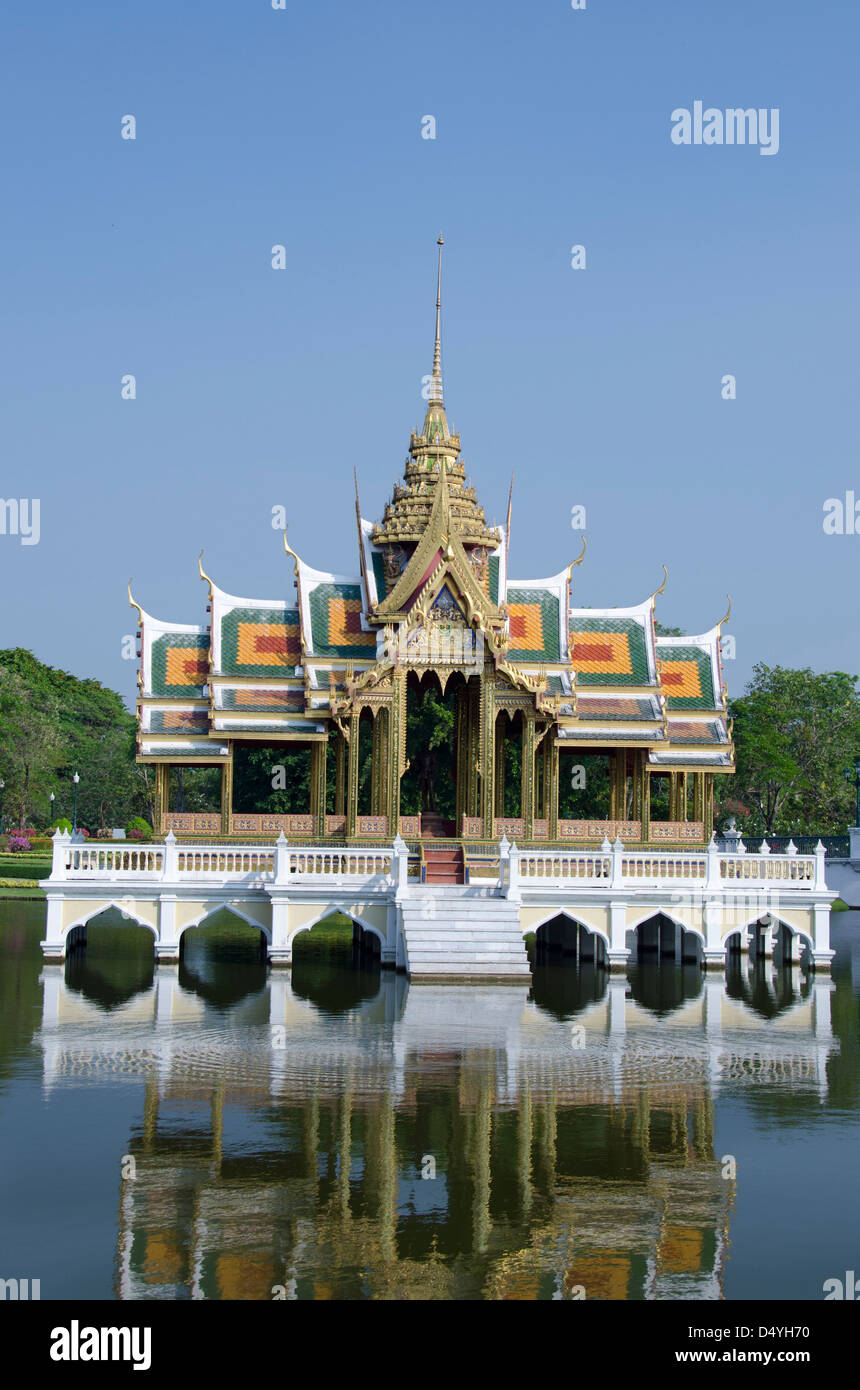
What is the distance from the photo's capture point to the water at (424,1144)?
1052 centimetres

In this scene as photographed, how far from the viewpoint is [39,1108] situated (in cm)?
1459

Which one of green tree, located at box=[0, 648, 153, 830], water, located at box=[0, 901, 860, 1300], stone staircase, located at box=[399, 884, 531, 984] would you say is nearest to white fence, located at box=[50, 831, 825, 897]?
stone staircase, located at box=[399, 884, 531, 984]

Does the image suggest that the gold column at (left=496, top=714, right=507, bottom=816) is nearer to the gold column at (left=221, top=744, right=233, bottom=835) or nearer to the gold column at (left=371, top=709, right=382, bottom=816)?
the gold column at (left=371, top=709, right=382, bottom=816)

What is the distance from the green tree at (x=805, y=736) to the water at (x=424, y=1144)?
3638 cm

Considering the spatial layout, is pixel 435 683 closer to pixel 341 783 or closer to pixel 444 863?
pixel 341 783

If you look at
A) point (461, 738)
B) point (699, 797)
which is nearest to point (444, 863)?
point (461, 738)

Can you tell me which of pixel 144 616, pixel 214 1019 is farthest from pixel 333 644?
pixel 214 1019

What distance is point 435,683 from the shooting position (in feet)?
99.3

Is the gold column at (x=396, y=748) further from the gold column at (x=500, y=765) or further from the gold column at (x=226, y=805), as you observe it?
the gold column at (x=226, y=805)

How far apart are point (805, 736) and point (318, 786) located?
34.0 metres

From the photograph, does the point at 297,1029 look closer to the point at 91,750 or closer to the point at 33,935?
the point at 33,935

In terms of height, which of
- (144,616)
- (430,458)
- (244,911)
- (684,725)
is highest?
(430,458)

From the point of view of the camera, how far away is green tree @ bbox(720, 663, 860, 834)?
58500mm

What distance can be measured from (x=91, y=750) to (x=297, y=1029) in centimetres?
6244
